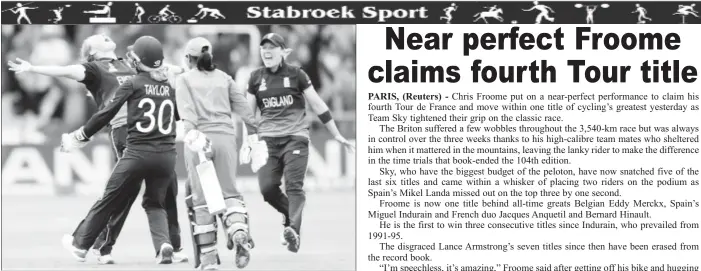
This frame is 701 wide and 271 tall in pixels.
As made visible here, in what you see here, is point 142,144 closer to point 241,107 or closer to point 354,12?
point 241,107

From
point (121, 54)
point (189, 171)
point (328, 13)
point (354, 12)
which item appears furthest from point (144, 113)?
point (121, 54)

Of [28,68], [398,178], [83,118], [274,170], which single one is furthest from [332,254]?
[83,118]

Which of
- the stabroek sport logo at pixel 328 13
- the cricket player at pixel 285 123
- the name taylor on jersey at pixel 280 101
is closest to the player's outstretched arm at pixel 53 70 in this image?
the stabroek sport logo at pixel 328 13

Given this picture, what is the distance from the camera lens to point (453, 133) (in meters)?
13.5

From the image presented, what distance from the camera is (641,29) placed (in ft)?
45.5

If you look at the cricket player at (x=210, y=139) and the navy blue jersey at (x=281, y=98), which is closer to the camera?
the cricket player at (x=210, y=139)

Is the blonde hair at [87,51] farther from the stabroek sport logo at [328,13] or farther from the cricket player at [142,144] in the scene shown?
the stabroek sport logo at [328,13]

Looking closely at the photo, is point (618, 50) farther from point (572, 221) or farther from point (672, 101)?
point (572, 221)

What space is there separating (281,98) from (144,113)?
81.2 inches

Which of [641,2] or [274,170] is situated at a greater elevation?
[641,2]

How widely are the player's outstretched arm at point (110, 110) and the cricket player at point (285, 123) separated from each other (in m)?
1.91

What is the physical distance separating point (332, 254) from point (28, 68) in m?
3.37

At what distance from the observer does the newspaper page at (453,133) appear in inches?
529

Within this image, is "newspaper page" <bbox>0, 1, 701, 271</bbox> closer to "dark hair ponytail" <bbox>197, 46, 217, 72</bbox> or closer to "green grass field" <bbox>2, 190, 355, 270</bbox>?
"dark hair ponytail" <bbox>197, 46, 217, 72</bbox>
